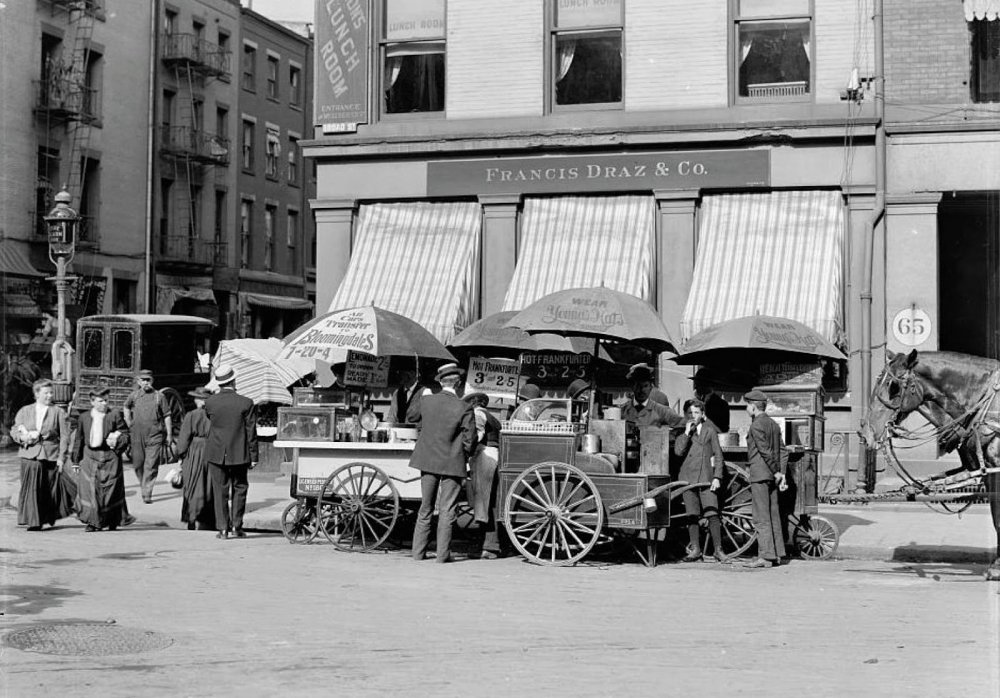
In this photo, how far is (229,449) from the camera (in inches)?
551

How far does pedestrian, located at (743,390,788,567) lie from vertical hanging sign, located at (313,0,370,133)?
11.2 m

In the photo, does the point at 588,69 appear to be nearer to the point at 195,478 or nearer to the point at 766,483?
the point at 195,478

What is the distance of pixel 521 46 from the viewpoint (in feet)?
67.7

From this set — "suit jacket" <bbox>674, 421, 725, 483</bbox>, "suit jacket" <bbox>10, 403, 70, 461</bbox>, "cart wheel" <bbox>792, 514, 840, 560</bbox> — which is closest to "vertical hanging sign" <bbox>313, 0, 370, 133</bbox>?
"suit jacket" <bbox>10, 403, 70, 461</bbox>

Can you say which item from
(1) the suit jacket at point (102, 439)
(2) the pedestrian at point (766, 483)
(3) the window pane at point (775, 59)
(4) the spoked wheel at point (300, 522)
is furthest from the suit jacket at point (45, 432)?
(3) the window pane at point (775, 59)

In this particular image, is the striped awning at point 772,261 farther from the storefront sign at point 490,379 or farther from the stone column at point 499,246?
the stone column at point 499,246

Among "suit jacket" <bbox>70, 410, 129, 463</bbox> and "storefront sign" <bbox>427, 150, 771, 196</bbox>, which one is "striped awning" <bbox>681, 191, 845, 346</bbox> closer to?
"storefront sign" <bbox>427, 150, 771, 196</bbox>

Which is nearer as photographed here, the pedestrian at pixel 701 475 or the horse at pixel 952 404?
the horse at pixel 952 404

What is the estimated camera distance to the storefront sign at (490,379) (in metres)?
18.9

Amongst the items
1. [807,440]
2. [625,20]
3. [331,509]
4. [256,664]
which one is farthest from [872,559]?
[625,20]

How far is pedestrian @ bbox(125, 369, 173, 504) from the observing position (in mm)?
18250

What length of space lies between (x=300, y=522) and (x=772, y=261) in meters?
8.71

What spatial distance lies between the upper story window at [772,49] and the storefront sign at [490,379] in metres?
5.82

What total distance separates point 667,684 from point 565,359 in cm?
1242
